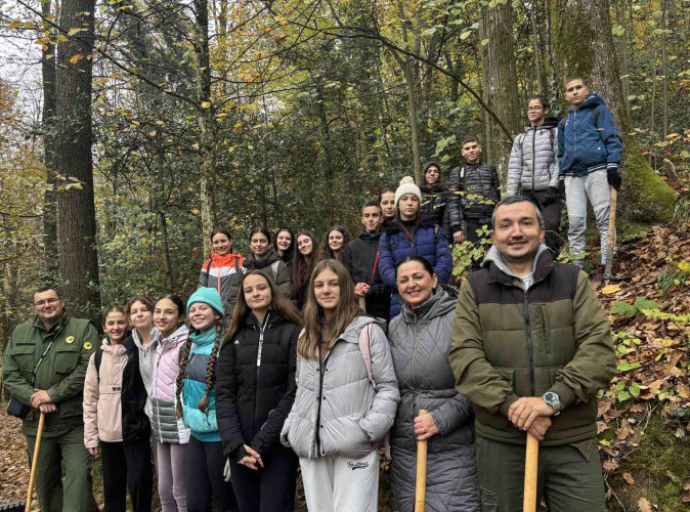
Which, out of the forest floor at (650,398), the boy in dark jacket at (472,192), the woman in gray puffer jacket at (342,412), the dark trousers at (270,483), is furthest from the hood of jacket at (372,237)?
the dark trousers at (270,483)

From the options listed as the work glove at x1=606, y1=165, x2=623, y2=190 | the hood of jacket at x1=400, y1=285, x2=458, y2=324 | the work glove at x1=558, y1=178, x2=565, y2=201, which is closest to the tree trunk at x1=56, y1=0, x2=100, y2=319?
the hood of jacket at x1=400, y1=285, x2=458, y2=324

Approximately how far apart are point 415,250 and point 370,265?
2.53 feet

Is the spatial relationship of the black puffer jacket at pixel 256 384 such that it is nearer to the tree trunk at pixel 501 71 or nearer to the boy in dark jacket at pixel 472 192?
the boy in dark jacket at pixel 472 192

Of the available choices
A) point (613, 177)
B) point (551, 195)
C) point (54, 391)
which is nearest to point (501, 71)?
point (551, 195)

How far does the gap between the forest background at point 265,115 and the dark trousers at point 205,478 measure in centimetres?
402

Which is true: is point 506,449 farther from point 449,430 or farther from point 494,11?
point 494,11

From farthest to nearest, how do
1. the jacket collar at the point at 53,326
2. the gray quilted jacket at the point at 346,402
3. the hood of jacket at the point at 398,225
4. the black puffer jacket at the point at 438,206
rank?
the black puffer jacket at the point at 438,206 < the jacket collar at the point at 53,326 < the hood of jacket at the point at 398,225 < the gray quilted jacket at the point at 346,402

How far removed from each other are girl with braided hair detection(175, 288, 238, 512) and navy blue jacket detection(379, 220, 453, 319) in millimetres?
1682

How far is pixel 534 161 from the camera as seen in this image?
5.88 meters

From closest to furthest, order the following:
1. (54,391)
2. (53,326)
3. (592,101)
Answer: (54,391) < (53,326) < (592,101)

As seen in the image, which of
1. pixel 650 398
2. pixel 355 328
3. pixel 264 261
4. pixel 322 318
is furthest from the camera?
pixel 264 261

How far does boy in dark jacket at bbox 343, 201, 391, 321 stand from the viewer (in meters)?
5.02

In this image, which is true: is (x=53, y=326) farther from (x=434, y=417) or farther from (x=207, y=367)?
(x=434, y=417)

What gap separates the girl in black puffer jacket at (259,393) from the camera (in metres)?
3.40
